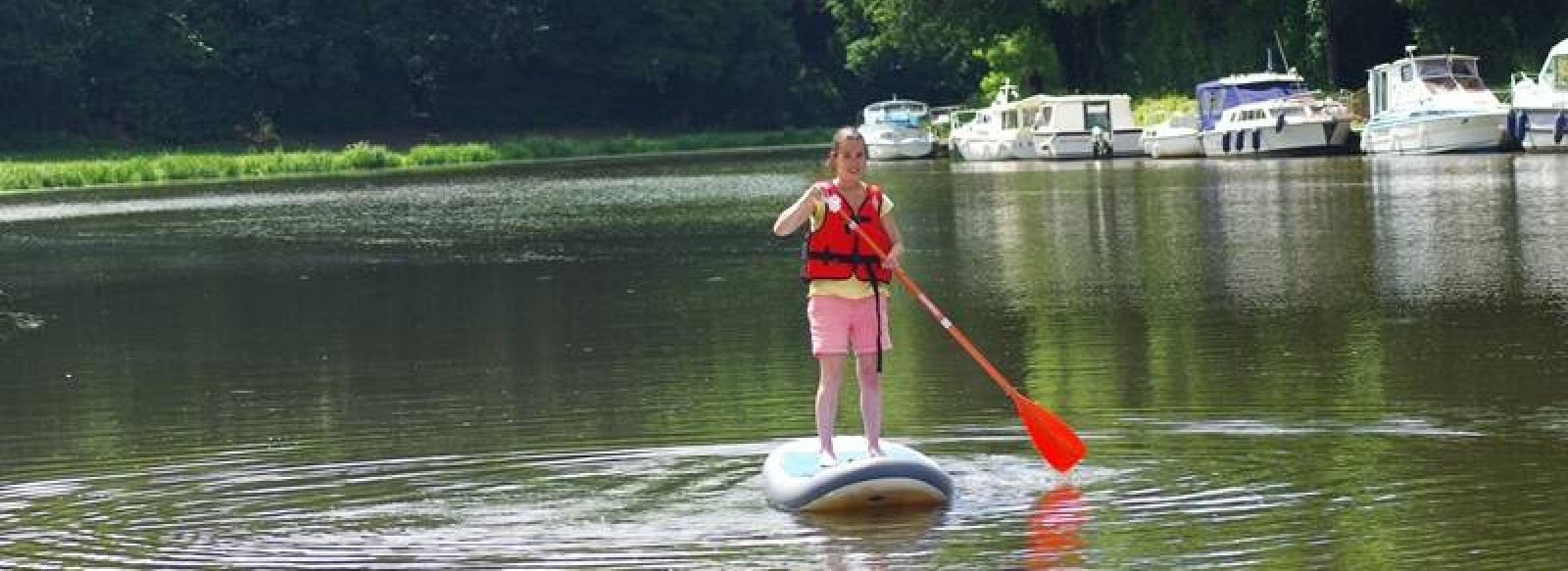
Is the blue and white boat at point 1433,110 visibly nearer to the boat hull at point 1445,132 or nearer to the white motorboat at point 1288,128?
the boat hull at point 1445,132

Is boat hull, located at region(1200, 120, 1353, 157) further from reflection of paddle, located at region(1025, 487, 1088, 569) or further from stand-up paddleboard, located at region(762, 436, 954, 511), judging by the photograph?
stand-up paddleboard, located at region(762, 436, 954, 511)

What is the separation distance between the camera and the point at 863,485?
40.5 feet

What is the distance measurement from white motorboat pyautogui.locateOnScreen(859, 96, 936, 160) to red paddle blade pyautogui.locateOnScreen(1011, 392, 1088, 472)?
64969 millimetres

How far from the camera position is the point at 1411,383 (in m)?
16.5

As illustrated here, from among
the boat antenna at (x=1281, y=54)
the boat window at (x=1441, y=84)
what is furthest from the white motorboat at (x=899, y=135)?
the boat window at (x=1441, y=84)

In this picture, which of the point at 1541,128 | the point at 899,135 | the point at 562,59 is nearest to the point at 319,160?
the point at 562,59

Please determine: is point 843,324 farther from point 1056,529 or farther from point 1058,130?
point 1058,130

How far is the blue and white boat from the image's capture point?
5291cm

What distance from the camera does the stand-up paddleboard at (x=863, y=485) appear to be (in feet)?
40.4

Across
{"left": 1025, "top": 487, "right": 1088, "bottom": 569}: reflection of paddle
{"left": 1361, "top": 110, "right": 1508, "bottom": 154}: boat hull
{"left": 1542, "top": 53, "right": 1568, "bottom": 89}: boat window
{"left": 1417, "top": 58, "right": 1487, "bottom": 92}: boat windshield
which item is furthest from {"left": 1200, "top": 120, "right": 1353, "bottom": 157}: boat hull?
{"left": 1025, "top": 487, "right": 1088, "bottom": 569}: reflection of paddle

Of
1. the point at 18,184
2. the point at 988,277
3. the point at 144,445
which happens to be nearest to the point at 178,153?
the point at 18,184

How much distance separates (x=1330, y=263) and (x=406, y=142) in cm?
8945

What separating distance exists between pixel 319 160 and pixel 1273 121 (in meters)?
45.3

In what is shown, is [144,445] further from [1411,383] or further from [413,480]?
[1411,383]
